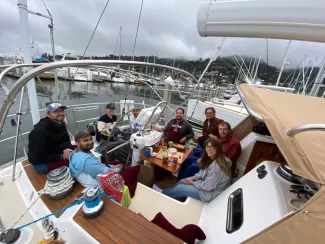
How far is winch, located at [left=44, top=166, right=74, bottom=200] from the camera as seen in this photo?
1.56 metres

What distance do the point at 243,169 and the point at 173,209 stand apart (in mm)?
1443

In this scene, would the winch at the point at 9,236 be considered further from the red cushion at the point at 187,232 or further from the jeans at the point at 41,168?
the red cushion at the point at 187,232

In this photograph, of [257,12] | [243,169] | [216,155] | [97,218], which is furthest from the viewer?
[243,169]

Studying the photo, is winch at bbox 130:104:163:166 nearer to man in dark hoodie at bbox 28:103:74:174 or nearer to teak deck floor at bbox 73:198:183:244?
man in dark hoodie at bbox 28:103:74:174

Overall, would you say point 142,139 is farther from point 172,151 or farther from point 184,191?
point 184,191

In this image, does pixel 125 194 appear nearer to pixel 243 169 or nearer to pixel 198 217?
pixel 198 217

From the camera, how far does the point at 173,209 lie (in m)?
1.89

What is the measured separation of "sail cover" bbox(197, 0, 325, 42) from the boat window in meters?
1.39

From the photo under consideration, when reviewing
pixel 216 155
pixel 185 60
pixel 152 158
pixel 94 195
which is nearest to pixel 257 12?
pixel 94 195

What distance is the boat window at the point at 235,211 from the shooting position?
136 cm

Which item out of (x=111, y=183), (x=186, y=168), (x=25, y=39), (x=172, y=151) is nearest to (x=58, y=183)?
(x=111, y=183)

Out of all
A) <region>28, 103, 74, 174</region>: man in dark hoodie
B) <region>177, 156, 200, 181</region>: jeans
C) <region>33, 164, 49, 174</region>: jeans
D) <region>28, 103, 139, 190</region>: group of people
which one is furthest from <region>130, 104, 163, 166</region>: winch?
<region>33, 164, 49, 174</region>: jeans

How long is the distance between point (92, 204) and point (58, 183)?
53 centimetres

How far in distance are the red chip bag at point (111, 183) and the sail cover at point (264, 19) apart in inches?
55.7
